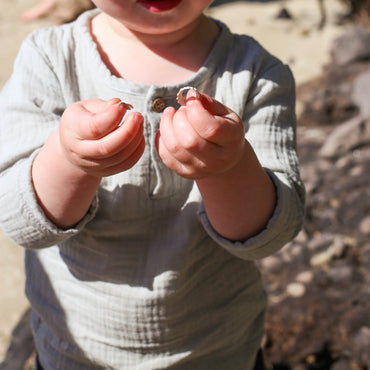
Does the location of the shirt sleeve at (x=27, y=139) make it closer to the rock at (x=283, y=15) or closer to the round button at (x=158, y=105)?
the round button at (x=158, y=105)

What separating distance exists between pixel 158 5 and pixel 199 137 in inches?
10.6

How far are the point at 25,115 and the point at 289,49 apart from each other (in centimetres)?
455

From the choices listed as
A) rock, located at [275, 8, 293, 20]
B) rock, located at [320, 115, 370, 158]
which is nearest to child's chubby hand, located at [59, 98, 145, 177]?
rock, located at [320, 115, 370, 158]

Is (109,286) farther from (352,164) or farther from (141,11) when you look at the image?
(352,164)

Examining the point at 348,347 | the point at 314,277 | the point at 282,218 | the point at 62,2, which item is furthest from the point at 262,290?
the point at 62,2

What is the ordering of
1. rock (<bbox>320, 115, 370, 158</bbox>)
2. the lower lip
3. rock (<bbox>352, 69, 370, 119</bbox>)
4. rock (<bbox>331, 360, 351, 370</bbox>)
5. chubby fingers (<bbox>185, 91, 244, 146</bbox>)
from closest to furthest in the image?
1. chubby fingers (<bbox>185, 91, 244, 146</bbox>)
2. the lower lip
3. rock (<bbox>331, 360, 351, 370</bbox>)
4. rock (<bbox>320, 115, 370, 158</bbox>)
5. rock (<bbox>352, 69, 370, 119</bbox>)

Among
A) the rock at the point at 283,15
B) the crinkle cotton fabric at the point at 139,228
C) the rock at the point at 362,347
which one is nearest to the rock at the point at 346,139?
the rock at the point at 362,347

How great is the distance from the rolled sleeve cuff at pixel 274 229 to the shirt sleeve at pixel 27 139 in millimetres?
221

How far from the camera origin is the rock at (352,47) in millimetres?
4312

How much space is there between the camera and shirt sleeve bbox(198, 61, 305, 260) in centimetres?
95

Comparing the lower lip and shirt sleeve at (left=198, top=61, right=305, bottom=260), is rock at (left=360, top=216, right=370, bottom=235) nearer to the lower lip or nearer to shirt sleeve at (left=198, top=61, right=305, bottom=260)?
shirt sleeve at (left=198, top=61, right=305, bottom=260)

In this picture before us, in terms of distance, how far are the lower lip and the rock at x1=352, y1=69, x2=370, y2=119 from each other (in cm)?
248

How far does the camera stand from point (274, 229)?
940 mm

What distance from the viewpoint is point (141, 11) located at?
0.88 m
